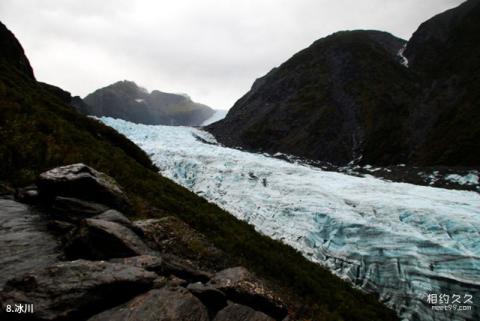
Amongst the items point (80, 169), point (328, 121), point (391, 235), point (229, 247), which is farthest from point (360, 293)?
point (328, 121)

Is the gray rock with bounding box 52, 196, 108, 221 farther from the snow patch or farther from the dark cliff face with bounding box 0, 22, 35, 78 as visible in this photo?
the dark cliff face with bounding box 0, 22, 35, 78

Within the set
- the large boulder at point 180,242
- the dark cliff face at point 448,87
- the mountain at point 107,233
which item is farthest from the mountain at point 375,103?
the large boulder at point 180,242

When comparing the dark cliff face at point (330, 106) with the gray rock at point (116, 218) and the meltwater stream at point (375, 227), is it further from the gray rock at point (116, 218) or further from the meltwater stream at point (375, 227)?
the gray rock at point (116, 218)

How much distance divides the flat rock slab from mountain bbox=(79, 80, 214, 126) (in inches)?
→ 5355

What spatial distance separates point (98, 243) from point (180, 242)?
3.00 meters

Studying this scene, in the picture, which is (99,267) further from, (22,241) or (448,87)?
(448,87)

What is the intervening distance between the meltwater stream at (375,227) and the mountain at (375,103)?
20.5 m

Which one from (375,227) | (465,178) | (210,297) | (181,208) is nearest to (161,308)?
(210,297)

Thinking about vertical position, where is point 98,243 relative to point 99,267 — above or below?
above

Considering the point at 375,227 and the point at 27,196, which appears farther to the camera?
the point at 375,227

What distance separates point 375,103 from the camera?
58406 mm

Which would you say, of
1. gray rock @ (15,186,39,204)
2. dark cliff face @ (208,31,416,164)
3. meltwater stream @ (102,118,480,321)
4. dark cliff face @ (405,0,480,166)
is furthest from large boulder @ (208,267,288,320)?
dark cliff face @ (208,31,416,164)

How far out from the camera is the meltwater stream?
13727 millimetres

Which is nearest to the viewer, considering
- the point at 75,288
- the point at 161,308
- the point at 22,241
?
the point at 75,288
